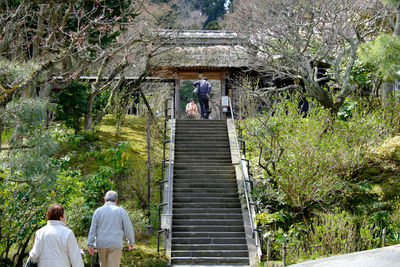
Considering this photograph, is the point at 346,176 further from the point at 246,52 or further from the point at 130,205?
the point at 246,52

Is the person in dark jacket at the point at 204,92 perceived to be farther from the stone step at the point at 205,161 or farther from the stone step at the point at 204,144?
the stone step at the point at 205,161

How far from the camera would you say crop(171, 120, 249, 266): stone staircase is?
36.5ft

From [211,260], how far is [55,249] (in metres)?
6.10

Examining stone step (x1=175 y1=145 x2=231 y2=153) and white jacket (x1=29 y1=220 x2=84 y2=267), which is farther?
stone step (x1=175 y1=145 x2=231 y2=153)

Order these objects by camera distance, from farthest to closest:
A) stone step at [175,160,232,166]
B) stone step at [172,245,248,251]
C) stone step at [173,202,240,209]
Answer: stone step at [175,160,232,166], stone step at [173,202,240,209], stone step at [172,245,248,251]

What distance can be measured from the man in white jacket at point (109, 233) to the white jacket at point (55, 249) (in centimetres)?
150

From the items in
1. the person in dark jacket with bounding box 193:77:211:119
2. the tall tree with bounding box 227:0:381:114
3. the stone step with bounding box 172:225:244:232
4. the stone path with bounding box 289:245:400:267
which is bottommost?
the stone step with bounding box 172:225:244:232

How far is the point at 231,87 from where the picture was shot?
2236 centimetres

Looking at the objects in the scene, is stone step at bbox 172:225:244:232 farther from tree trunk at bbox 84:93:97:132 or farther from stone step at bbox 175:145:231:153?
tree trunk at bbox 84:93:97:132

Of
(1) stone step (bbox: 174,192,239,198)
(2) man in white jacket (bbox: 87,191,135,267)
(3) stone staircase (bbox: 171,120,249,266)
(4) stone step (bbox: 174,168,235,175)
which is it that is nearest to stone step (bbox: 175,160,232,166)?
(3) stone staircase (bbox: 171,120,249,266)

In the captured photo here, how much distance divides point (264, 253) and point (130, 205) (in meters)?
4.38

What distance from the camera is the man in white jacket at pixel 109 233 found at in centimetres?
695

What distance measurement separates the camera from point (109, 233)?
22.8 feet

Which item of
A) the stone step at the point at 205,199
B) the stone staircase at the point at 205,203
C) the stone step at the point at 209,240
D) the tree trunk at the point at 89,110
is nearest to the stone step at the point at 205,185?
the stone staircase at the point at 205,203
